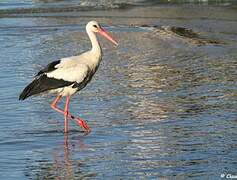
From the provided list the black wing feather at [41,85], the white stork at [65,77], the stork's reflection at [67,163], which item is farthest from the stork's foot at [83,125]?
the black wing feather at [41,85]

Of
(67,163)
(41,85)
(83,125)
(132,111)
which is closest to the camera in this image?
(67,163)

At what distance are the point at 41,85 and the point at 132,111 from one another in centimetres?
151

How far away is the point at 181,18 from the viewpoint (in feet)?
83.3

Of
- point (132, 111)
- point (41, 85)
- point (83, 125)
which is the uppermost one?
point (41, 85)

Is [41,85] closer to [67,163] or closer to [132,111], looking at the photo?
[132,111]

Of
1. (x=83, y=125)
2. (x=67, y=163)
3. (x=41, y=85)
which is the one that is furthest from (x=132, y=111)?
(x=67, y=163)

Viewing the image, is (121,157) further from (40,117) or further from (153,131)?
(40,117)

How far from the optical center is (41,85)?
10.8 metres

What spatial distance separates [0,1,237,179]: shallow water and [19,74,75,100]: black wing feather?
18.3 inches

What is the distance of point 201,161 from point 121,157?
3.05ft

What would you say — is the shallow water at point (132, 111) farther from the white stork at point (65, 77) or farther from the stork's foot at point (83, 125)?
the white stork at point (65, 77)

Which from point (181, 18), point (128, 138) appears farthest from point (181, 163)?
point (181, 18)

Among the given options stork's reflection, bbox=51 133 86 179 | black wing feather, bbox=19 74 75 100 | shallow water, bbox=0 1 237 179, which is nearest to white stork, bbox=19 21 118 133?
black wing feather, bbox=19 74 75 100

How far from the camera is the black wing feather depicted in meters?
10.8
